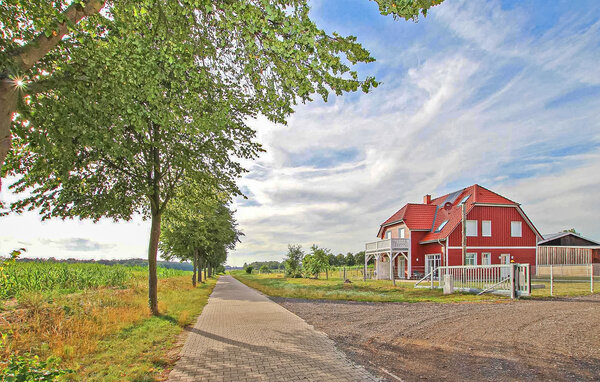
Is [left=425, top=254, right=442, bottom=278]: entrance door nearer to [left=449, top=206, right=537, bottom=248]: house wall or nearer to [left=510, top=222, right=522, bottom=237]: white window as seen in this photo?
[left=449, top=206, right=537, bottom=248]: house wall

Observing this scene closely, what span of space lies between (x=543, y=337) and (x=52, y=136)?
9925 millimetres

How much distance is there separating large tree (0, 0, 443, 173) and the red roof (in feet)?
89.8

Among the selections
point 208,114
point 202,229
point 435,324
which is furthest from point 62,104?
point 202,229

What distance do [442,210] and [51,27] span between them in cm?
3394

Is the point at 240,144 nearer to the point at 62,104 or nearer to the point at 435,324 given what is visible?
the point at 62,104

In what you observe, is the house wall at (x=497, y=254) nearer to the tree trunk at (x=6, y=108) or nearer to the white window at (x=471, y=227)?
the white window at (x=471, y=227)

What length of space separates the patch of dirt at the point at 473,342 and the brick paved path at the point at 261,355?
0.45 m

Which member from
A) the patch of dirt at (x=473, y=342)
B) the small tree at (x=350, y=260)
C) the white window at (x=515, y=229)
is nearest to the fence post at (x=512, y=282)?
the patch of dirt at (x=473, y=342)

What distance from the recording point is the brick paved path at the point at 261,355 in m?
5.10

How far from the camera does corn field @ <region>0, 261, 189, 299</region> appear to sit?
13.5 metres

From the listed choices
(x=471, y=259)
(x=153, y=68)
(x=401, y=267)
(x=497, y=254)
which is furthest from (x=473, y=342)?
(x=401, y=267)

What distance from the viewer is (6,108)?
14.5 ft

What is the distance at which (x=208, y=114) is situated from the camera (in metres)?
6.41

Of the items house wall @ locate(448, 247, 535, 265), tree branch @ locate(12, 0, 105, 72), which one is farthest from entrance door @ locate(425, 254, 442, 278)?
tree branch @ locate(12, 0, 105, 72)
